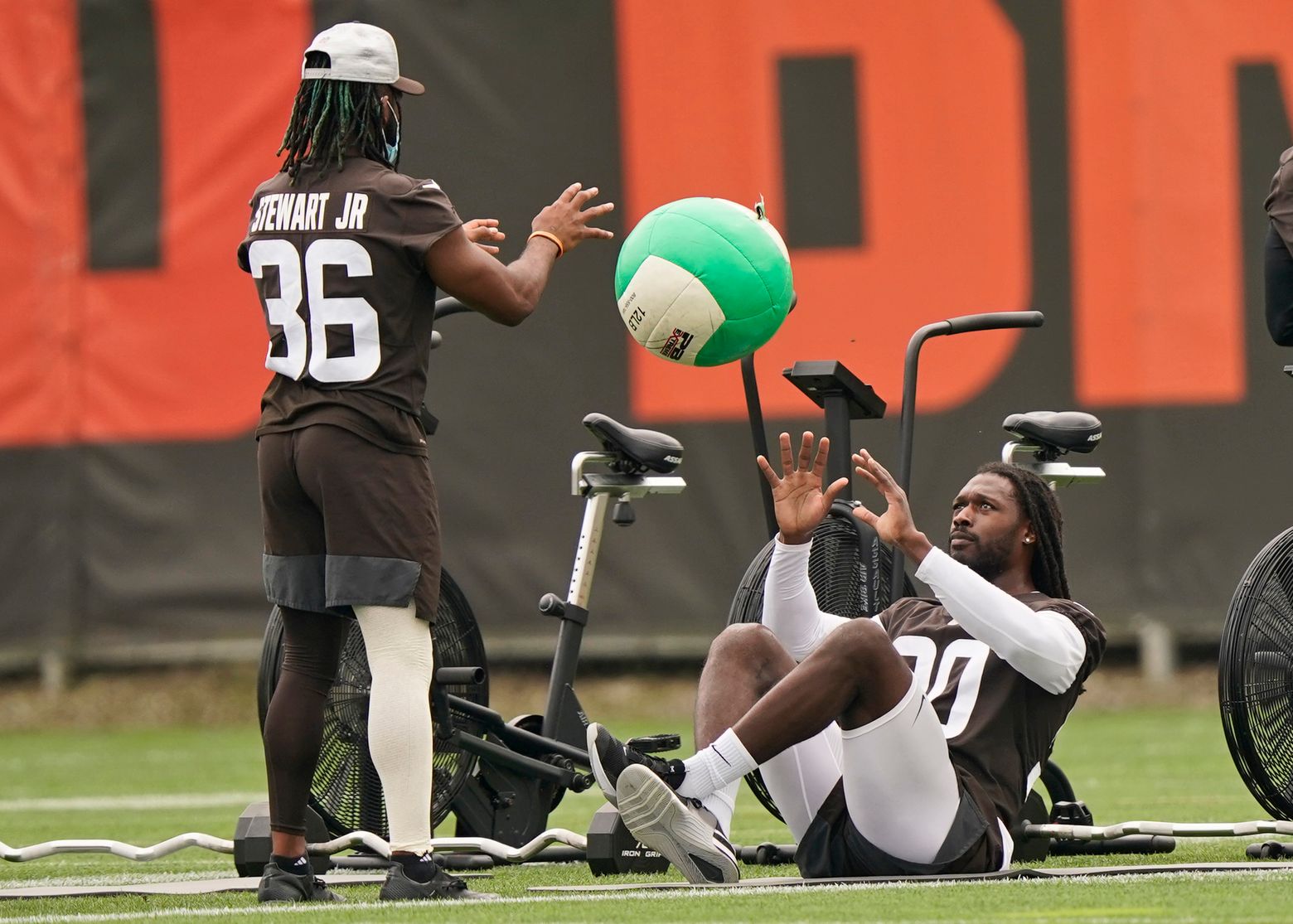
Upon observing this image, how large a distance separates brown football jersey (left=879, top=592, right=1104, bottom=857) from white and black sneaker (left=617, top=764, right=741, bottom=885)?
0.63m

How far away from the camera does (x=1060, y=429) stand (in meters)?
6.11

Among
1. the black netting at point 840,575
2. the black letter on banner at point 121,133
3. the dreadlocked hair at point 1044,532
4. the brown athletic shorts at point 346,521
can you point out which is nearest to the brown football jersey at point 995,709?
the dreadlocked hair at point 1044,532

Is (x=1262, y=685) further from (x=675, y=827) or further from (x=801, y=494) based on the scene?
(x=675, y=827)

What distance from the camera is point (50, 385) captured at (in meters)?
11.6

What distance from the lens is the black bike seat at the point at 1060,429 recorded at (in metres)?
6.10

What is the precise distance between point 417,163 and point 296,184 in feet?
22.5

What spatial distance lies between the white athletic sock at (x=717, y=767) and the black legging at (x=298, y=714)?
939 millimetres

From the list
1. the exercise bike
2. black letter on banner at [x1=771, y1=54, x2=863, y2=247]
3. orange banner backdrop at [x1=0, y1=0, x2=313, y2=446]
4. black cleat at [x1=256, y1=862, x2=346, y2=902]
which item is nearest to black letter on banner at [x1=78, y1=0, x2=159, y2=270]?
orange banner backdrop at [x1=0, y1=0, x2=313, y2=446]

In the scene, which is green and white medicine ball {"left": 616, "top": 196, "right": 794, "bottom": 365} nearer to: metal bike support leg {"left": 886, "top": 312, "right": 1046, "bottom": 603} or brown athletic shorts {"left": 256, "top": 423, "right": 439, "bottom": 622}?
metal bike support leg {"left": 886, "top": 312, "right": 1046, "bottom": 603}

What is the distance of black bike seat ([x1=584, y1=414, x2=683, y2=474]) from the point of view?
607 centimetres

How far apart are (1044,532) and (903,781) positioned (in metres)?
0.96

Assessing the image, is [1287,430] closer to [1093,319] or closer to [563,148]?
[1093,319]

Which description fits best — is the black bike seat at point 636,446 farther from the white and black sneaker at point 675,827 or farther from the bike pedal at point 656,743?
the white and black sneaker at point 675,827

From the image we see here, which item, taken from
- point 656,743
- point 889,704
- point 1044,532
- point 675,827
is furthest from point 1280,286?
point 675,827
